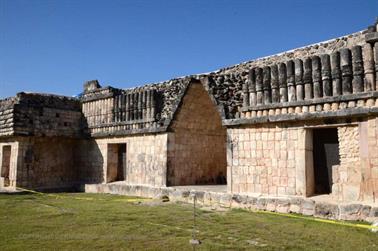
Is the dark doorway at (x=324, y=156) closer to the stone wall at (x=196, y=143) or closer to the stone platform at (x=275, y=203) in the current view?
the stone platform at (x=275, y=203)

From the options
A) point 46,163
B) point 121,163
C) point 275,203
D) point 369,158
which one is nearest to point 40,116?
point 46,163

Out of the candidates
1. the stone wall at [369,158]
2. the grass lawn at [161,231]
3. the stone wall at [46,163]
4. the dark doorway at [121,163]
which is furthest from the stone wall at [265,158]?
the stone wall at [46,163]

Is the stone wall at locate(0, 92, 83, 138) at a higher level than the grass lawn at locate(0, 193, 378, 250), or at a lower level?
higher

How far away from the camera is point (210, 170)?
1145 centimetres

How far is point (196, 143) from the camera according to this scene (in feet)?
36.0

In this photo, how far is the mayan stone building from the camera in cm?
645

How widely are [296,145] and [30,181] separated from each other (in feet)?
29.8

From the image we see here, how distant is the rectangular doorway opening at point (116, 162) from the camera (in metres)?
11.9

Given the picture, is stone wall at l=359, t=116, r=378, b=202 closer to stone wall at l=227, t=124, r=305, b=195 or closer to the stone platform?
the stone platform

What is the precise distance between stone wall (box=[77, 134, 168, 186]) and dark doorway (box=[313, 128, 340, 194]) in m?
4.34

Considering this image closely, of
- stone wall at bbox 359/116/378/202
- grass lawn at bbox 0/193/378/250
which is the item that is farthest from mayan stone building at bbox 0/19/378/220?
grass lawn at bbox 0/193/378/250

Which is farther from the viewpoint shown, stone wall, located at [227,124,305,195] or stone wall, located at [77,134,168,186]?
stone wall, located at [77,134,168,186]

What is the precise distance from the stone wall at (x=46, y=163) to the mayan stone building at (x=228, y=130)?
37 mm

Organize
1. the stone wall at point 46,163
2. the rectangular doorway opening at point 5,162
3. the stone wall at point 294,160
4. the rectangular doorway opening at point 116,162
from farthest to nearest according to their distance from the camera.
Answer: the rectangular doorway opening at point 5,162 → the rectangular doorway opening at point 116,162 → the stone wall at point 46,163 → the stone wall at point 294,160
